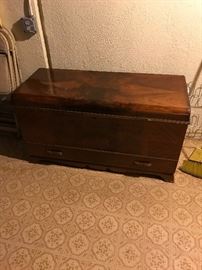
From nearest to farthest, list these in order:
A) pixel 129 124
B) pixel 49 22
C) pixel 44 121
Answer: pixel 129 124 < pixel 44 121 < pixel 49 22

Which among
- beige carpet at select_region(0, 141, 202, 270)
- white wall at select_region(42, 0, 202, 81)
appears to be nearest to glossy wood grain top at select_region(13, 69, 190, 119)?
white wall at select_region(42, 0, 202, 81)

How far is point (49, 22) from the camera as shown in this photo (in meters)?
1.59

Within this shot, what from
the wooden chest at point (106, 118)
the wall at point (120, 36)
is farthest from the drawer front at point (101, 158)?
the wall at point (120, 36)

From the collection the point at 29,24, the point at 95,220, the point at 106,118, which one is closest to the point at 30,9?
the point at 29,24

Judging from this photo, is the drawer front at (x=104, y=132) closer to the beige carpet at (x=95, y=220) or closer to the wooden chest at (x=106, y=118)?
the wooden chest at (x=106, y=118)

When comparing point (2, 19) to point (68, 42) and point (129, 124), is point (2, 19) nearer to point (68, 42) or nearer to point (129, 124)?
point (68, 42)

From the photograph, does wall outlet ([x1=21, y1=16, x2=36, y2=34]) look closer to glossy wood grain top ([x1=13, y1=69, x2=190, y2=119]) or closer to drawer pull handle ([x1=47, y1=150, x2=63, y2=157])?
glossy wood grain top ([x1=13, y1=69, x2=190, y2=119])

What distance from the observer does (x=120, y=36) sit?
1.56 m

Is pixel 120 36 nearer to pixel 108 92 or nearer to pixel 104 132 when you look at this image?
pixel 108 92

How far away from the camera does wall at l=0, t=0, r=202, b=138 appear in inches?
56.9

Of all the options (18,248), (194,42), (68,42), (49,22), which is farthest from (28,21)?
(18,248)

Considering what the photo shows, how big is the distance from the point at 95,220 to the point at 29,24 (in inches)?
50.0

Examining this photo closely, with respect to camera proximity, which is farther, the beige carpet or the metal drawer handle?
the metal drawer handle

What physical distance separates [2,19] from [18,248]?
1.40m
